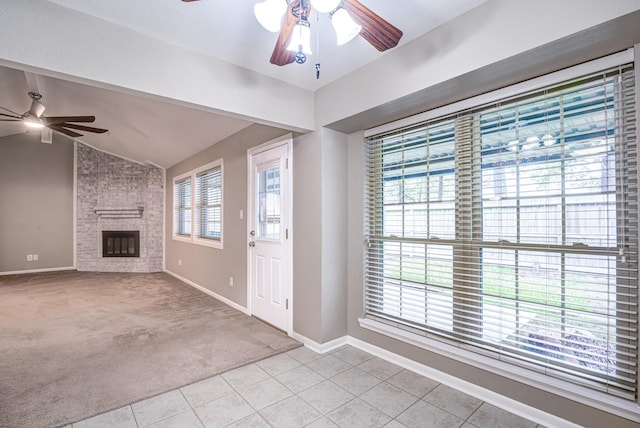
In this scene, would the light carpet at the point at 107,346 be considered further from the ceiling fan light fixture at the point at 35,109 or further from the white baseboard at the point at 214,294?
the ceiling fan light fixture at the point at 35,109

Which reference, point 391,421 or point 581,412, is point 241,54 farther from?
point 581,412

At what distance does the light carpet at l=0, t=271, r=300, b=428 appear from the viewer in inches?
81.4

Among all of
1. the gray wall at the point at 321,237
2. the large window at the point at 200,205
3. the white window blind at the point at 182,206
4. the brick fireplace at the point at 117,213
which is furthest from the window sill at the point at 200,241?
the gray wall at the point at 321,237

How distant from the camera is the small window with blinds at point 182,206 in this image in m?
5.82

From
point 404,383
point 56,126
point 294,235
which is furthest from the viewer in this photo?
point 56,126

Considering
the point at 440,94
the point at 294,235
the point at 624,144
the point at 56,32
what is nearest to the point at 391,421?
the point at 294,235

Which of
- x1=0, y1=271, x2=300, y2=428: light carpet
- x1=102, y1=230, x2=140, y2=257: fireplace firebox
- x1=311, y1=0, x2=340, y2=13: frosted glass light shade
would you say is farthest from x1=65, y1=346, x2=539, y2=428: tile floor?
x1=102, y1=230, x2=140, y2=257: fireplace firebox

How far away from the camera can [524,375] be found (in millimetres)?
1854

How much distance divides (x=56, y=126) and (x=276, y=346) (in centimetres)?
415

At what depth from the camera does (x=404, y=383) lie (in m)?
2.26

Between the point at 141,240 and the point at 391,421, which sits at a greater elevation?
the point at 141,240

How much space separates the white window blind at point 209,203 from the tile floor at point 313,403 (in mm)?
2718

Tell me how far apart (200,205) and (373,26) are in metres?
4.60

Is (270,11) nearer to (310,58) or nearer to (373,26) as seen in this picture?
(373,26)
